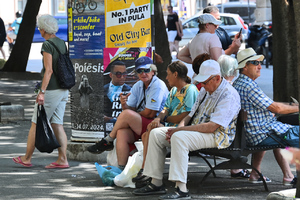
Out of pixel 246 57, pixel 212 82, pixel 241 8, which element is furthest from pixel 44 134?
pixel 241 8

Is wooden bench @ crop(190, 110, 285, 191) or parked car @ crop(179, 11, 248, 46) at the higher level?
parked car @ crop(179, 11, 248, 46)

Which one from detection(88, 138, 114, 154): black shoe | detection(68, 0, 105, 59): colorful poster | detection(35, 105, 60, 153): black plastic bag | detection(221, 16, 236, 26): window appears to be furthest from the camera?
detection(221, 16, 236, 26): window

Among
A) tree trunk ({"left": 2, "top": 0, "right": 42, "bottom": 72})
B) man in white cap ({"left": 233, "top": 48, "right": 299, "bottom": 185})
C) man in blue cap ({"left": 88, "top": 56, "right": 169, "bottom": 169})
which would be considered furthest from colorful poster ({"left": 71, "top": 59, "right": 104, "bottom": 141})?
tree trunk ({"left": 2, "top": 0, "right": 42, "bottom": 72})

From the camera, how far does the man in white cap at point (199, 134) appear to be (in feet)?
18.2

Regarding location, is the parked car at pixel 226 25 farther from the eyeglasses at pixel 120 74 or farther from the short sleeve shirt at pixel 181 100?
the short sleeve shirt at pixel 181 100

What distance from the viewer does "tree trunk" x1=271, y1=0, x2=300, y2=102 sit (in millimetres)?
9219

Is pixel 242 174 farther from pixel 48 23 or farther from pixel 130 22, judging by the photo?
pixel 48 23

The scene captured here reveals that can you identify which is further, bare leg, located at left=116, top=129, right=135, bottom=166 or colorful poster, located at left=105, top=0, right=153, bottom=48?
colorful poster, located at left=105, top=0, right=153, bottom=48

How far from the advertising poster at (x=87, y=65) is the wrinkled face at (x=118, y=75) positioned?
0.79 ft

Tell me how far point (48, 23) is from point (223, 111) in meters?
2.42

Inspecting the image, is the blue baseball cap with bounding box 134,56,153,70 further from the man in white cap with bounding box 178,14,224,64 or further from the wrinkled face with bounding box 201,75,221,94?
the man in white cap with bounding box 178,14,224,64

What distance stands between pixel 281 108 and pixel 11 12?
3962cm

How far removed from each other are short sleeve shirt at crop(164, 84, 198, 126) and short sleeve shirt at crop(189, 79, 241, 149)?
0.44m

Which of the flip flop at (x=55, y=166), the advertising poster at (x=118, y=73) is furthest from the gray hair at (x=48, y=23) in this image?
the flip flop at (x=55, y=166)
